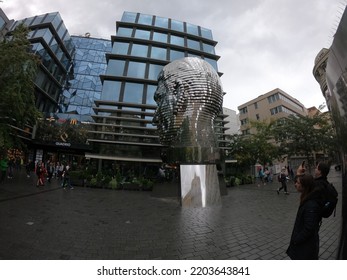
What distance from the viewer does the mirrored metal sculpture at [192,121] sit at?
945 centimetres

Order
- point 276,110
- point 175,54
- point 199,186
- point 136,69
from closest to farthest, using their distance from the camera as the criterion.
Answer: point 199,186
point 136,69
point 175,54
point 276,110

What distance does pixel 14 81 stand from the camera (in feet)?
29.5

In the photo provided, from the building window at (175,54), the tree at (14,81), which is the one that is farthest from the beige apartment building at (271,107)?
the tree at (14,81)

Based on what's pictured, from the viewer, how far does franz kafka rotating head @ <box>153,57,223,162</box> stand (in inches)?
412

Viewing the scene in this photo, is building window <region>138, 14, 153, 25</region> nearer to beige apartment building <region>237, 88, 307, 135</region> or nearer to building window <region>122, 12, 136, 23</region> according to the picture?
building window <region>122, 12, 136, 23</region>

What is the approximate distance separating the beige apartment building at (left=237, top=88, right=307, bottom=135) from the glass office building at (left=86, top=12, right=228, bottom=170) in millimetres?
17901

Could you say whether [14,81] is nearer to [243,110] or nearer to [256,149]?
[256,149]

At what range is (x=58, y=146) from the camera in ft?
95.9

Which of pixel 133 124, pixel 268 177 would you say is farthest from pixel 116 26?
pixel 268 177

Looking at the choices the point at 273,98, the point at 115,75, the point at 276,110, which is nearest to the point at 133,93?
the point at 115,75

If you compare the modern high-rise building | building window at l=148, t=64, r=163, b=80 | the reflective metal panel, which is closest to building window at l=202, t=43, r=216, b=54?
the modern high-rise building

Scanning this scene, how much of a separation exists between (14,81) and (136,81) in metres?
18.7

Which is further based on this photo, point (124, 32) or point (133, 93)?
point (124, 32)

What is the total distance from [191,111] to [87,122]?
27.4 metres
